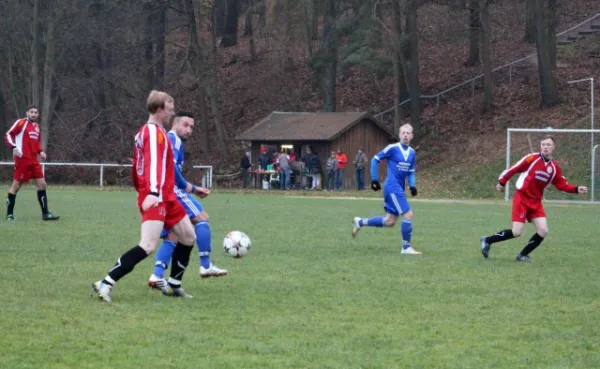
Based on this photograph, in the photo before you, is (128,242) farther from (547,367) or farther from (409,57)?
(409,57)

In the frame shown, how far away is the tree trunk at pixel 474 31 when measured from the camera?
135 feet

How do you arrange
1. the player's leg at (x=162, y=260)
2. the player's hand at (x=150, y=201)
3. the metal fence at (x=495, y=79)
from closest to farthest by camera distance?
the player's hand at (x=150, y=201) < the player's leg at (x=162, y=260) < the metal fence at (x=495, y=79)

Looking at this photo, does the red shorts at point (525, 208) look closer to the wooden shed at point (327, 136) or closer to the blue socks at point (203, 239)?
the blue socks at point (203, 239)

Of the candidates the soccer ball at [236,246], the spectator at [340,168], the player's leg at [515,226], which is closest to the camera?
the soccer ball at [236,246]

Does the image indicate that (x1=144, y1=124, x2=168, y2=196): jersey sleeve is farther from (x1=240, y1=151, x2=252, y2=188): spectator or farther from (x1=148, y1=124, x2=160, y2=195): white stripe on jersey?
(x1=240, y1=151, x2=252, y2=188): spectator

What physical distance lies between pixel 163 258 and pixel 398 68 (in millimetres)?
34779

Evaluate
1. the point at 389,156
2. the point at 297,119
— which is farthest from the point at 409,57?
the point at 389,156

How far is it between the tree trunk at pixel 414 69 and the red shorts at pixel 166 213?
33480 mm

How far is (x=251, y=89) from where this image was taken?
54.2 metres

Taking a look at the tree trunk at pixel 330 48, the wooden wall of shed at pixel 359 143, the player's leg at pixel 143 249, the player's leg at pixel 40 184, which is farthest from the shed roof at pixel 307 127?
the player's leg at pixel 143 249

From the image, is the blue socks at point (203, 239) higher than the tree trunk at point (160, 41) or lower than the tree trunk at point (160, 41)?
lower

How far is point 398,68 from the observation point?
43.7 meters

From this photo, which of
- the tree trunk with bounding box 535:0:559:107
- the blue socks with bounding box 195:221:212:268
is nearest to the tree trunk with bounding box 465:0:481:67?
the tree trunk with bounding box 535:0:559:107

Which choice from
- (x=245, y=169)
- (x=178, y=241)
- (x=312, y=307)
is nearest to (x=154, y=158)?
(x=178, y=241)
